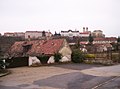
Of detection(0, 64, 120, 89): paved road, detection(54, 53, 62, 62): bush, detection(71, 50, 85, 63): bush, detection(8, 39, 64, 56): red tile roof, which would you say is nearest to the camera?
detection(0, 64, 120, 89): paved road

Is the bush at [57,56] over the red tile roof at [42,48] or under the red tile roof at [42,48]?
under

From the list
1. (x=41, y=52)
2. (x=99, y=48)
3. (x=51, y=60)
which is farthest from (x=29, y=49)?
(x=99, y=48)

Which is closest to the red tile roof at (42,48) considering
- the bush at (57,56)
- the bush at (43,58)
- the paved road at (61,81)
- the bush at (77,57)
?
the bush at (57,56)

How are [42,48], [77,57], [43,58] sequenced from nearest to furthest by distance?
[43,58] < [77,57] < [42,48]

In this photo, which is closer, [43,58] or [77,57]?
[43,58]

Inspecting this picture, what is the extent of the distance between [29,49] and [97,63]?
15.0 m

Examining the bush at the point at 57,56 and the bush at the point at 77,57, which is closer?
the bush at the point at 57,56

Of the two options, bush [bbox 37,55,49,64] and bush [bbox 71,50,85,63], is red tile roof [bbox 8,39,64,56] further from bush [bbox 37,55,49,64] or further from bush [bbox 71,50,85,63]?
bush [bbox 71,50,85,63]

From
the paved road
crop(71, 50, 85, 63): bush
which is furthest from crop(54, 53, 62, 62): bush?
the paved road

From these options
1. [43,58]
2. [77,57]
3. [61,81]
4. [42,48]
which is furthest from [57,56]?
[61,81]

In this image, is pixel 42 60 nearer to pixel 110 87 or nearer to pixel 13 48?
pixel 13 48

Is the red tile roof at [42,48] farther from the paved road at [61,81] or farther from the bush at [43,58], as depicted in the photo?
the paved road at [61,81]

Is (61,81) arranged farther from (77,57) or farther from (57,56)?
(77,57)

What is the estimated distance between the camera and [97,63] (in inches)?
1649
